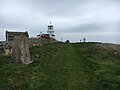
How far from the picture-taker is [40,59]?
24953 millimetres

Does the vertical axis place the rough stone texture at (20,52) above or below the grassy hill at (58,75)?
above

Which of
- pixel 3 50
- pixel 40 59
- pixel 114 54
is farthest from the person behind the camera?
pixel 114 54

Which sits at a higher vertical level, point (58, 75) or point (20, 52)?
point (20, 52)

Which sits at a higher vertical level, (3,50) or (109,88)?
(3,50)

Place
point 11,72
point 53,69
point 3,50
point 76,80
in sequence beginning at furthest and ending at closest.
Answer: point 3,50 → point 53,69 → point 11,72 → point 76,80

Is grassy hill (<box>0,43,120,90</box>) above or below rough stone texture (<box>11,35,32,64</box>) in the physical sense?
below

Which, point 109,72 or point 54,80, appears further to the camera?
point 109,72

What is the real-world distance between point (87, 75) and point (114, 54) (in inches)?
474

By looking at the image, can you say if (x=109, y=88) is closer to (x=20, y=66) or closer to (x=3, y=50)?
(x=20, y=66)

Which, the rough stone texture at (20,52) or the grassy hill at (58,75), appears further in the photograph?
the rough stone texture at (20,52)

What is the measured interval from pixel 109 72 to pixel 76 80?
3398mm

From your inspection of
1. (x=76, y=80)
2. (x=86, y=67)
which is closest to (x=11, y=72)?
(x=76, y=80)

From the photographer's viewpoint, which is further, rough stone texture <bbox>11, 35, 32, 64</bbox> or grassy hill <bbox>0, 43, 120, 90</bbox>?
rough stone texture <bbox>11, 35, 32, 64</bbox>

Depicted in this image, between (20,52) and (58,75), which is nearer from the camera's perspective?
(58,75)
